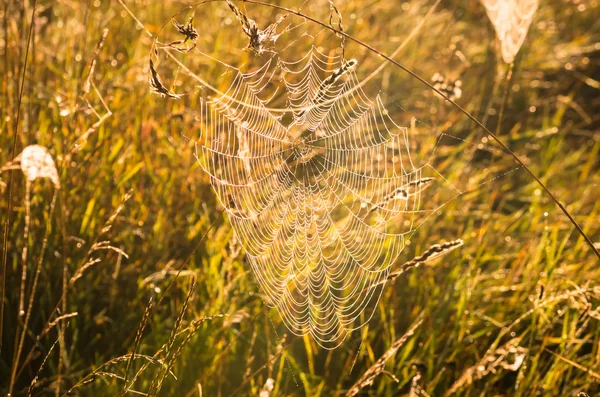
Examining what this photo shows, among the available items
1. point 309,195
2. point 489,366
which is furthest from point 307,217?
point 489,366

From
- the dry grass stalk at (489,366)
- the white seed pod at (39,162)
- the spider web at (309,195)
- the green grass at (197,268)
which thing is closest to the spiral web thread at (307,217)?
the spider web at (309,195)

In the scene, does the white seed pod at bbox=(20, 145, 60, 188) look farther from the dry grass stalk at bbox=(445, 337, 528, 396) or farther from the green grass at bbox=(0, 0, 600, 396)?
the dry grass stalk at bbox=(445, 337, 528, 396)

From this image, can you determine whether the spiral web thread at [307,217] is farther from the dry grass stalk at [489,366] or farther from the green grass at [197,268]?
the dry grass stalk at [489,366]

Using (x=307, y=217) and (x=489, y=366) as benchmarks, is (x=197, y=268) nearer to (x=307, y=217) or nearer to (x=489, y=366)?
(x=307, y=217)

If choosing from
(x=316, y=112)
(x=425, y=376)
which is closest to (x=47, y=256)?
(x=316, y=112)

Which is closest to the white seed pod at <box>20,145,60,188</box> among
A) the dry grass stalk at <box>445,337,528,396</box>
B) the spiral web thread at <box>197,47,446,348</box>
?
the spiral web thread at <box>197,47,446,348</box>

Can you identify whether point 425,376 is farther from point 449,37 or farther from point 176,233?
point 449,37

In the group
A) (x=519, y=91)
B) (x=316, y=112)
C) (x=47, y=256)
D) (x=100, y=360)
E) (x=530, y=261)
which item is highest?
(x=519, y=91)

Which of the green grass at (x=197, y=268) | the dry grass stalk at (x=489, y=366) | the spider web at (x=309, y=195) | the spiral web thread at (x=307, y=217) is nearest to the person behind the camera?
the dry grass stalk at (x=489, y=366)
